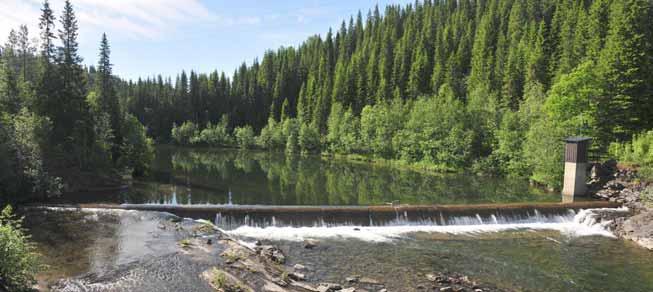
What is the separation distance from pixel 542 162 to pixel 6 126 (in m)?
47.4

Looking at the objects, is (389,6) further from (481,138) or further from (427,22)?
(481,138)

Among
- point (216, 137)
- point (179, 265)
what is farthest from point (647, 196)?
point (216, 137)

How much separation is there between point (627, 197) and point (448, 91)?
47.5 metres

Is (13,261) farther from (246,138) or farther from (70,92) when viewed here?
(246,138)

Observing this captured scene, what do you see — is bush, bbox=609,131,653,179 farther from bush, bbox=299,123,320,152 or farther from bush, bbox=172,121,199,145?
bush, bbox=172,121,199,145

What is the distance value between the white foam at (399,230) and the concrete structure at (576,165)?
6.53m

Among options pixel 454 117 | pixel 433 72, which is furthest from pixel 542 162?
pixel 433 72

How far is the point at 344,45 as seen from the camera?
445 ft

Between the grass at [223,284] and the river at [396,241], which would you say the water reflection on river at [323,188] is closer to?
the river at [396,241]

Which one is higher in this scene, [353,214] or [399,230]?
[353,214]

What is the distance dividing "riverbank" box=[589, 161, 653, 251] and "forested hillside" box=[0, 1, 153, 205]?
40453 mm

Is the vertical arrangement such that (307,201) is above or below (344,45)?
below

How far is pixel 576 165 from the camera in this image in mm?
31875

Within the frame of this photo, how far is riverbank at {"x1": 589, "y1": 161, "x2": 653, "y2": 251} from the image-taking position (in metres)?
22.9
